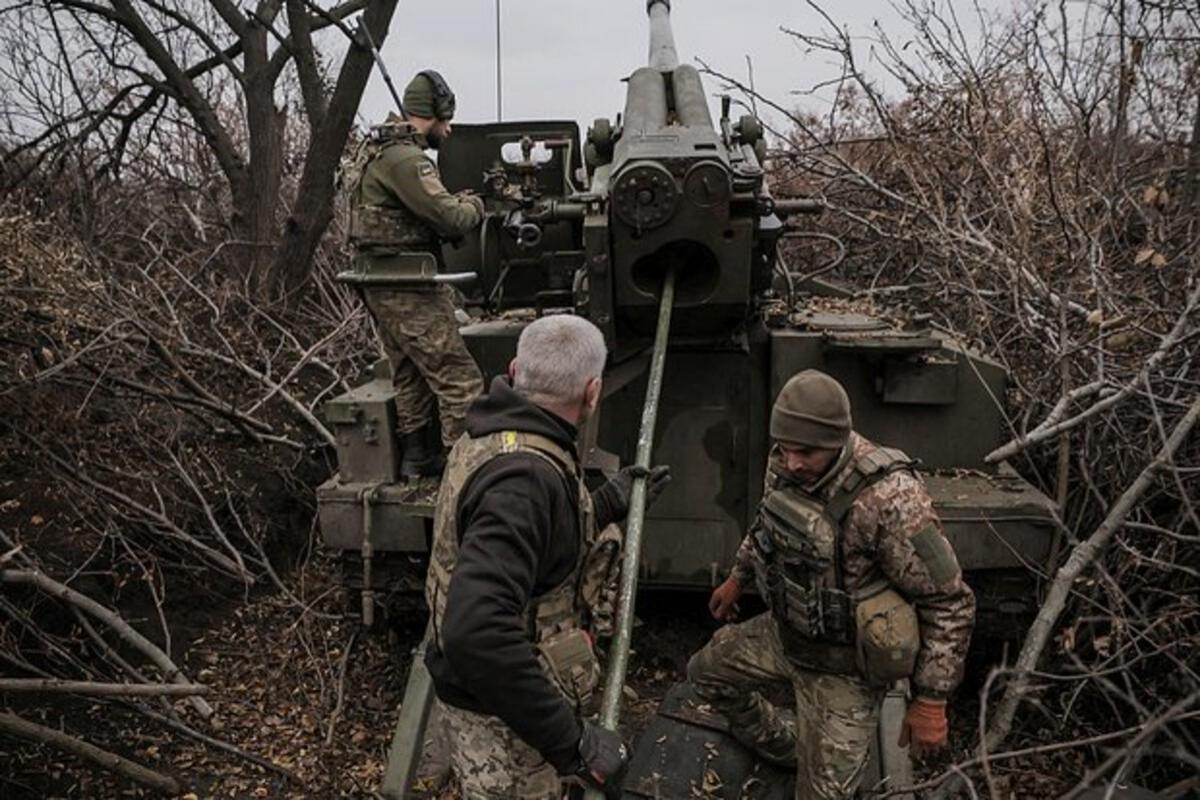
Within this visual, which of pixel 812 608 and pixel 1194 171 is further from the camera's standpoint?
pixel 1194 171

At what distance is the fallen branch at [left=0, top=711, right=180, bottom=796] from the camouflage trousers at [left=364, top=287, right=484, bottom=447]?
6.14ft

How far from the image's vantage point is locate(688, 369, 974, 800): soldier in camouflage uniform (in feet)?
10.7

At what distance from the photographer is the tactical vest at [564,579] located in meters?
2.84

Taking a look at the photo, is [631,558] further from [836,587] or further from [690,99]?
[690,99]

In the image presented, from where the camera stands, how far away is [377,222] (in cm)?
496

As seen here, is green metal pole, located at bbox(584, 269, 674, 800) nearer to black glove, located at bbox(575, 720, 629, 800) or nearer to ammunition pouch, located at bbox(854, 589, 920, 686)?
black glove, located at bbox(575, 720, 629, 800)

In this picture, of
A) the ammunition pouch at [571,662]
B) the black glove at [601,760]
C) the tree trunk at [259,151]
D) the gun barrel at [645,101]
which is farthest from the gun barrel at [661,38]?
the tree trunk at [259,151]

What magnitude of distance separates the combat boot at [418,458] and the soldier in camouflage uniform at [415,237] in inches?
1.0

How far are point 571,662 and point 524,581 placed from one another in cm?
50

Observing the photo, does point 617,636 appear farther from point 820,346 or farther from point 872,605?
point 820,346

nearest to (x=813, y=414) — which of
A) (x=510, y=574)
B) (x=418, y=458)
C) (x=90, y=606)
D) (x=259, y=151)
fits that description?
(x=510, y=574)

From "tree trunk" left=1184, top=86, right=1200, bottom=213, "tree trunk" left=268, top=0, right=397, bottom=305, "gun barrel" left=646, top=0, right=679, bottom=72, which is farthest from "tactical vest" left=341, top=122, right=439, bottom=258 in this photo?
"tree trunk" left=268, top=0, right=397, bottom=305

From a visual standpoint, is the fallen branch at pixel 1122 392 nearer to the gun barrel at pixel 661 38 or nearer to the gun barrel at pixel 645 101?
the gun barrel at pixel 645 101

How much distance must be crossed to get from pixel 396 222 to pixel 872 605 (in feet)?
9.29
